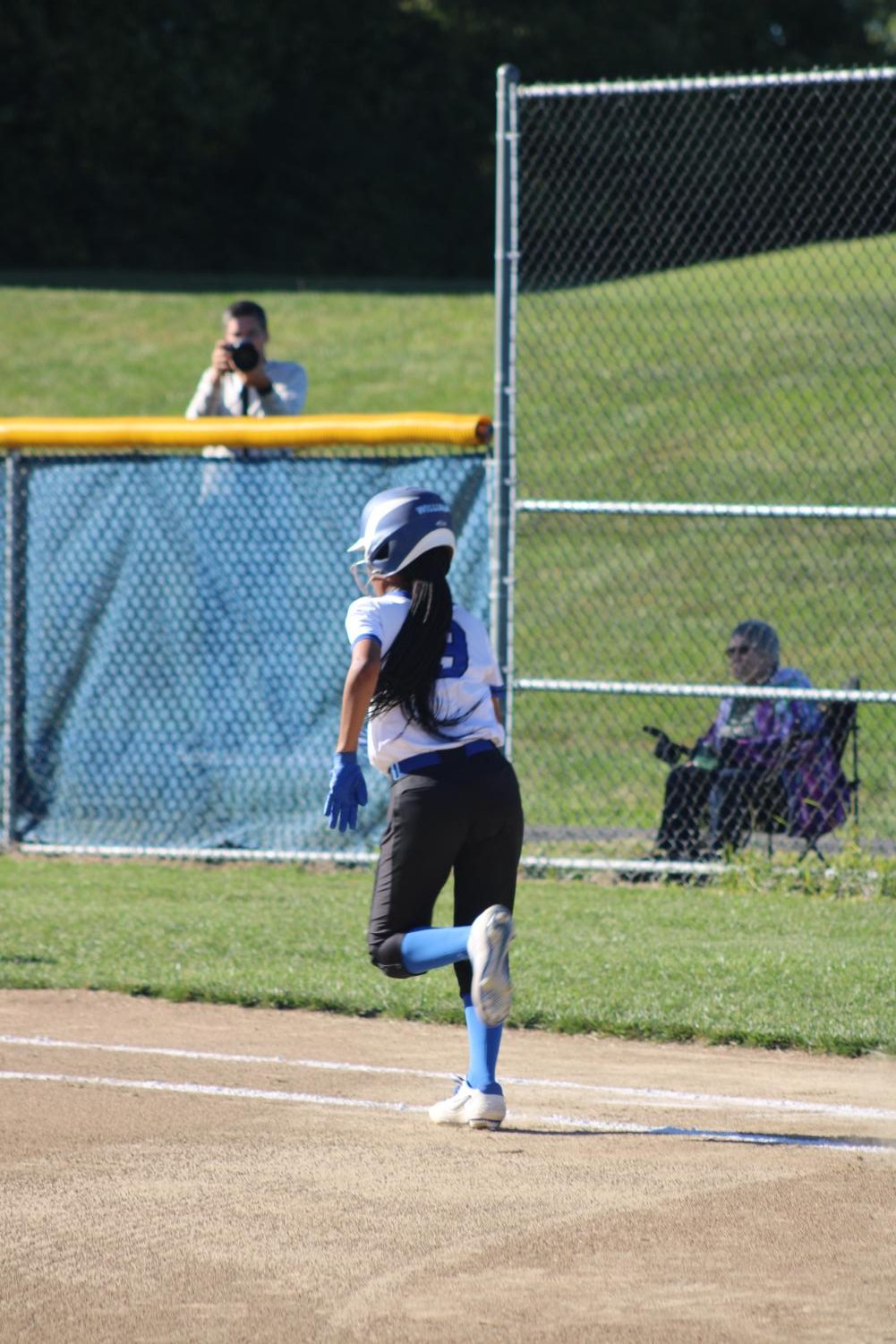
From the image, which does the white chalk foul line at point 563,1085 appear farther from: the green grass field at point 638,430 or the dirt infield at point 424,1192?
the green grass field at point 638,430

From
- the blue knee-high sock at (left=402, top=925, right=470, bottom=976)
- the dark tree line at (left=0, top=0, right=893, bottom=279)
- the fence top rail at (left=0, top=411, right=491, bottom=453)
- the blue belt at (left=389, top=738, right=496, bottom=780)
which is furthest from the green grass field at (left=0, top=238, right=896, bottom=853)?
the dark tree line at (left=0, top=0, right=893, bottom=279)

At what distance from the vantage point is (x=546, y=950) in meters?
7.73

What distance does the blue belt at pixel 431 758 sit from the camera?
5395mm

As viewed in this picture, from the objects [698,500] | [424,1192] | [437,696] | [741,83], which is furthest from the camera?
[698,500]

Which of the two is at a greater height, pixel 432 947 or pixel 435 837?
pixel 435 837

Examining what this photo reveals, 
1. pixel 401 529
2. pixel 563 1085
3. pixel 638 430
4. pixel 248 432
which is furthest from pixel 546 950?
pixel 638 430

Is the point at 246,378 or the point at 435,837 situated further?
the point at 246,378

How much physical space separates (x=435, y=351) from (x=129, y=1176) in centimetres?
1862

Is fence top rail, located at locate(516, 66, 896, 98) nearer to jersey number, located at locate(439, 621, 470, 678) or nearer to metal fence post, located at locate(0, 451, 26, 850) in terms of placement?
metal fence post, located at locate(0, 451, 26, 850)

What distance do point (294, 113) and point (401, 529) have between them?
32771mm

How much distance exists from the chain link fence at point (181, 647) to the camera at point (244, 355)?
48cm

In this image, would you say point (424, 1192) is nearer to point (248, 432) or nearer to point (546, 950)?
point (546, 950)

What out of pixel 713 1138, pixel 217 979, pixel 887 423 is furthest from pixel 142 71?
pixel 713 1138

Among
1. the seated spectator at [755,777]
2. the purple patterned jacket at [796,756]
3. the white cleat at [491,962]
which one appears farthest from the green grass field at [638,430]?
the white cleat at [491,962]
